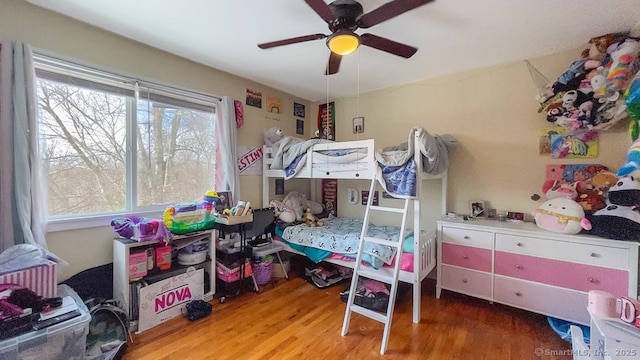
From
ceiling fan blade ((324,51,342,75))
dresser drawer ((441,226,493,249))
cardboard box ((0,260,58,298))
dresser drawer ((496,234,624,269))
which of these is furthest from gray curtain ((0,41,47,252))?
dresser drawer ((496,234,624,269))

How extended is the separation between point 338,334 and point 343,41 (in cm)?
208

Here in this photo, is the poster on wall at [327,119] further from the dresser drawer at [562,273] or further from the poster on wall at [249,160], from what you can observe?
the dresser drawer at [562,273]

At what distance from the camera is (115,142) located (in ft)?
7.38

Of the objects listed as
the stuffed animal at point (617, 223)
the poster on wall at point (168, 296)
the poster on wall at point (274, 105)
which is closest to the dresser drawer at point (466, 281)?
the stuffed animal at point (617, 223)

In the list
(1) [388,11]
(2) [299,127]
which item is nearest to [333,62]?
(1) [388,11]

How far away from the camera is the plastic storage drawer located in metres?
1.31

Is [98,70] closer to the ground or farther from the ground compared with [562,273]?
farther from the ground

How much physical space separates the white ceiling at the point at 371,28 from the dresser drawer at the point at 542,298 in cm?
202

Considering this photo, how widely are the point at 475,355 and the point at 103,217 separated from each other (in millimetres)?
3012

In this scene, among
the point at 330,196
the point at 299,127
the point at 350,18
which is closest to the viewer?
the point at 350,18

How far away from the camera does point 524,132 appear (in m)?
2.53

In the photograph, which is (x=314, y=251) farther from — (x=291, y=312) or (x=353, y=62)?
(x=353, y=62)

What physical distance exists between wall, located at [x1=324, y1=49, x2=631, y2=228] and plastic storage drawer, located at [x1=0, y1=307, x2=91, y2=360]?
3.13m

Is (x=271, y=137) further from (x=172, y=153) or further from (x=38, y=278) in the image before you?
(x=38, y=278)
